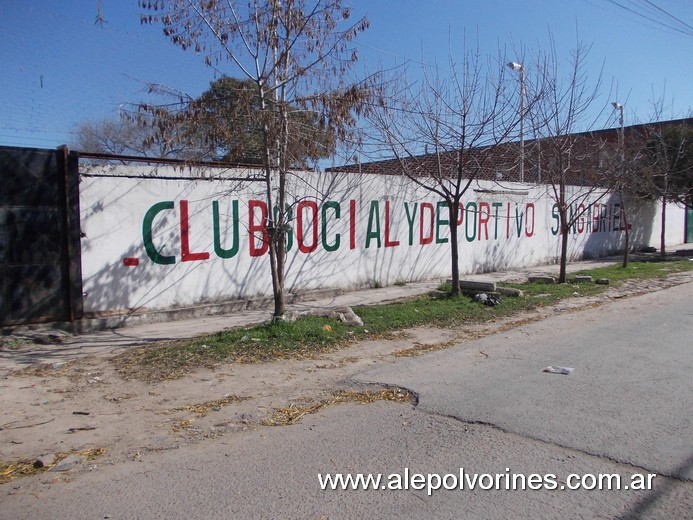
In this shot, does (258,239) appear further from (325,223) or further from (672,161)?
(672,161)

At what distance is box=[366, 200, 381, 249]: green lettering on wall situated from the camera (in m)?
12.9

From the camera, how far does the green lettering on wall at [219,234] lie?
400 inches

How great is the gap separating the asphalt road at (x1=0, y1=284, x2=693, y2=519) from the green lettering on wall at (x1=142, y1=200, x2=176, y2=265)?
4694 millimetres

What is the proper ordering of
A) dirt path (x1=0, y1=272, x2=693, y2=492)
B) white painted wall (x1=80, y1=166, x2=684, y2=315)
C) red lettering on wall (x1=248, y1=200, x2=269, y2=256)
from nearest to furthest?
dirt path (x1=0, y1=272, x2=693, y2=492)
white painted wall (x1=80, y1=166, x2=684, y2=315)
red lettering on wall (x1=248, y1=200, x2=269, y2=256)

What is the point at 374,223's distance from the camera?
13.1 meters

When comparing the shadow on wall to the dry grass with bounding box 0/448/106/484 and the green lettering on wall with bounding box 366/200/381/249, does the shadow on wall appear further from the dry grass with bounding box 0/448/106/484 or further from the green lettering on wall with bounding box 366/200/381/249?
the dry grass with bounding box 0/448/106/484

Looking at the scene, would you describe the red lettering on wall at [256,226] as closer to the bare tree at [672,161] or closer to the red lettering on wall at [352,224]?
the red lettering on wall at [352,224]

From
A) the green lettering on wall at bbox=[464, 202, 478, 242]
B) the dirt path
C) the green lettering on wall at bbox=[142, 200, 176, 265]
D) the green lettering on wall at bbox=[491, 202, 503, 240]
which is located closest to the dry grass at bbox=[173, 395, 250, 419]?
the dirt path

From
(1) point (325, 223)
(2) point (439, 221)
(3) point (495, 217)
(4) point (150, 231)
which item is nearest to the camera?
(4) point (150, 231)

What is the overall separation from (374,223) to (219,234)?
13.3 ft

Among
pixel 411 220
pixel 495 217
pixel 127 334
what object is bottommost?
pixel 127 334

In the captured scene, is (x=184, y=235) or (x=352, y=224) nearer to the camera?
(x=184, y=235)

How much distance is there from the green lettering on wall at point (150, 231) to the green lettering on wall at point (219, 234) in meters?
0.86

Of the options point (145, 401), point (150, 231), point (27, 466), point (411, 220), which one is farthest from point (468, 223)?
point (27, 466)
